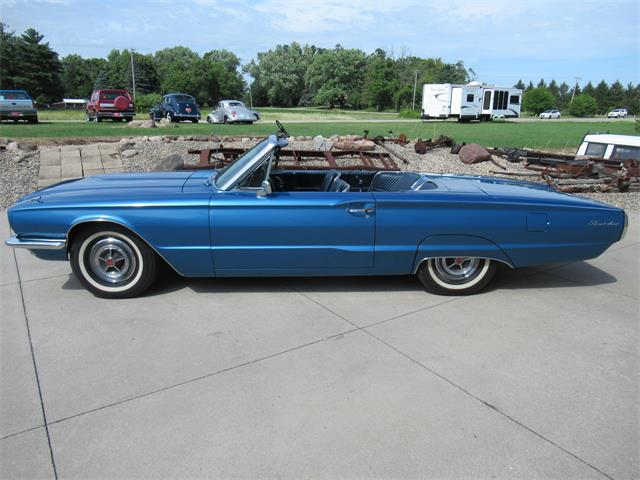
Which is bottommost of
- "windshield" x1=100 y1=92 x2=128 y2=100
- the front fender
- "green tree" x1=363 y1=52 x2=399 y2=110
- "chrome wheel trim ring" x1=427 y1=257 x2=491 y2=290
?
"chrome wheel trim ring" x1=427 y1=257 x2=491 y2=290

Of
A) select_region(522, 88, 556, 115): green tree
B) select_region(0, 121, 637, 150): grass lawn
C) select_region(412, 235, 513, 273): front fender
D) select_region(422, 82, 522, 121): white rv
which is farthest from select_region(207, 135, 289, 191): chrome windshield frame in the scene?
select_region(522, 88, 556, 115): green tree

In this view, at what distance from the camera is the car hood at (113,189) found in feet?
12.3

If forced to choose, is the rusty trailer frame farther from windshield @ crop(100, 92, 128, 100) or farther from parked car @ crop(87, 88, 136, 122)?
windshield @ crop(100, 92, 128, 100)

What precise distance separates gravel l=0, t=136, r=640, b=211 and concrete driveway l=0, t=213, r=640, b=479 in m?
4.90

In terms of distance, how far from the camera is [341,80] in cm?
8662

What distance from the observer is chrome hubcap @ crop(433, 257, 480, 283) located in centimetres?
402

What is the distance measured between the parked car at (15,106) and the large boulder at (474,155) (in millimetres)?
17484

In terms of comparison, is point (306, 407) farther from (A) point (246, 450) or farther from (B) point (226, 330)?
(B) point (226, 330)

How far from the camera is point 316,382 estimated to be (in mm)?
2766

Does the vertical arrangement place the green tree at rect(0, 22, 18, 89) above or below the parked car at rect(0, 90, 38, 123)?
above

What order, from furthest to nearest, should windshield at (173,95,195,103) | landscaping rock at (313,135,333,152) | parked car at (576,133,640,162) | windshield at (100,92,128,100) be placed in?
1. windshield at (173,95,195,103)
2. windshield at (100,92,128,100)
3. landscaping rock at (313,135,333,152)
4. parked car at (576,133,640,162)

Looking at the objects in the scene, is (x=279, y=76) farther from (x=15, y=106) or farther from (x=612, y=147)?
(x=612, y=147)

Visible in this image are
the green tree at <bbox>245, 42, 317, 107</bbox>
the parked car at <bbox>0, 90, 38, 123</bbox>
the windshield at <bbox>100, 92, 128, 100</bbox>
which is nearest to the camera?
the parked car at <bbox>0, 90, 38, 123</bbox>

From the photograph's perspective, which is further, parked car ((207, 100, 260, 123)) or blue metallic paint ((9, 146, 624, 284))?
parked car ((207, 100, 260, 123))
